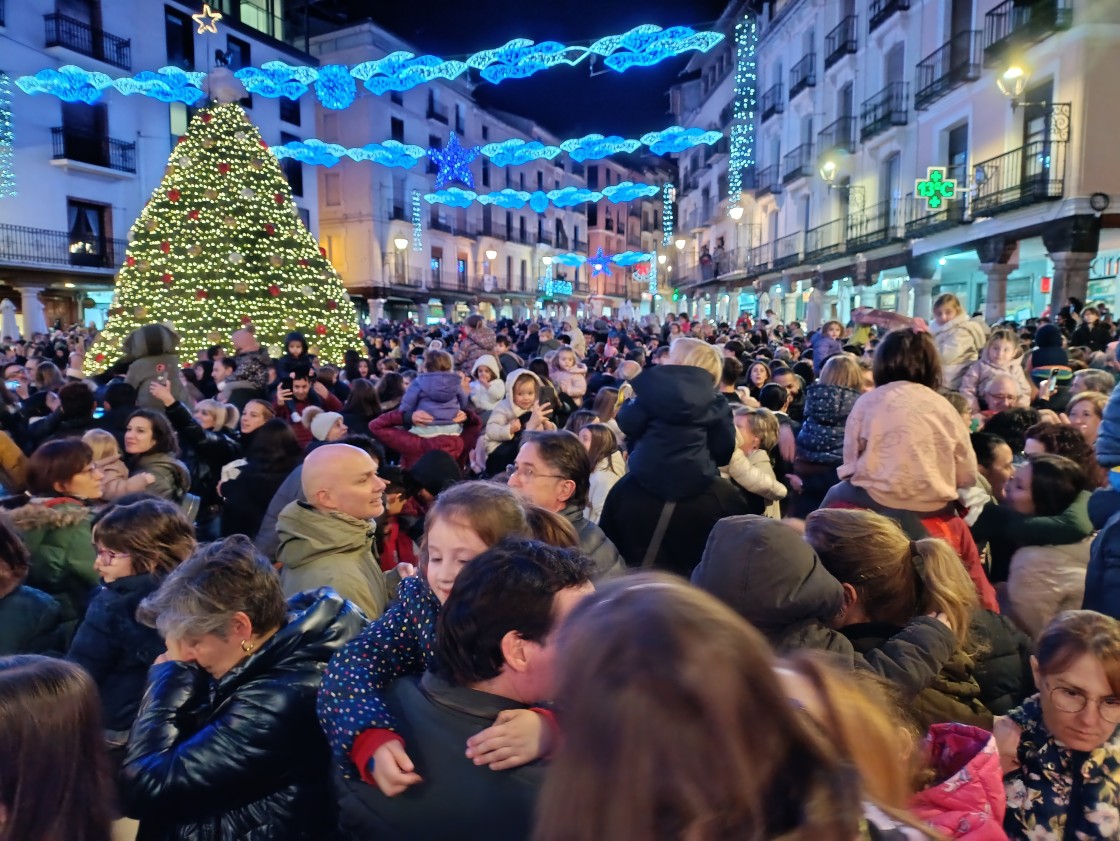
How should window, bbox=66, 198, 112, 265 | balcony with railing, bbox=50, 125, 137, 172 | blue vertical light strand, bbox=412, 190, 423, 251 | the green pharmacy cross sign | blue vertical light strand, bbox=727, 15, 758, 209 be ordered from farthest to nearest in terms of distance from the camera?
blue vertical light strand, bbox=412, 190, 423, 251 → blue vertical light strand, bbox=727, 15, 758, 209 → window, bbox=66, 198, 112, 265 → balcony with railing, bbox=50, 125, 137, 172 → the green pharmacy cross sign

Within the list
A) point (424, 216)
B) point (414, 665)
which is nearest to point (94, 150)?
point (424, 216)

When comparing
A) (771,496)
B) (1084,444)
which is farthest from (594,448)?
(1084,444)

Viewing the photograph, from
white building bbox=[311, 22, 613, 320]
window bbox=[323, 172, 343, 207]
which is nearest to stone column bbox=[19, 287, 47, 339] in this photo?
white building bbox=[311, 22, 613, 320]

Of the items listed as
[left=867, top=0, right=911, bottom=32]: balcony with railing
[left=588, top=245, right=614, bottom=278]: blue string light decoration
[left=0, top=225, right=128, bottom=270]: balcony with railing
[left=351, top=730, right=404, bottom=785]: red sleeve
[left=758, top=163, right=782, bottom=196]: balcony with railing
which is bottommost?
[left=351, top=730, right=404, bottom=785]: red sleeve

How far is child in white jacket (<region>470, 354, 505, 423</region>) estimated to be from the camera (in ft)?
23.4

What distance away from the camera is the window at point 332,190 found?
35.8m

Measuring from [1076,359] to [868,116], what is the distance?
1603 cm

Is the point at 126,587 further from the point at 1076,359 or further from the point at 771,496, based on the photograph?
the point at 1076,359

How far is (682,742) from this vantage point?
0.86 m

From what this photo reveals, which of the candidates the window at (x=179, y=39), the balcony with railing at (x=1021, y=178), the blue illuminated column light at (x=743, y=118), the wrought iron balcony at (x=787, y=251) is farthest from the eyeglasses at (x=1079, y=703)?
the blue illuminated column light at (x=743, y=118)

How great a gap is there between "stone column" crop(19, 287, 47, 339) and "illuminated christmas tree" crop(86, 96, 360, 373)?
11652 mm

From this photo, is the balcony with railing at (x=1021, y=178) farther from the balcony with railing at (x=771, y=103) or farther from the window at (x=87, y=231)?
the window at (x=87, y=231)

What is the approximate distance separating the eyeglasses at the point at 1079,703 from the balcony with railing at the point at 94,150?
25938 mm

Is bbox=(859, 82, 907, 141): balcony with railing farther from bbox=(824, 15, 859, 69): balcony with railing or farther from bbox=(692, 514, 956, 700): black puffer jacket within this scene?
bbox=(692, 514, 956, 700): black puffer jacket
